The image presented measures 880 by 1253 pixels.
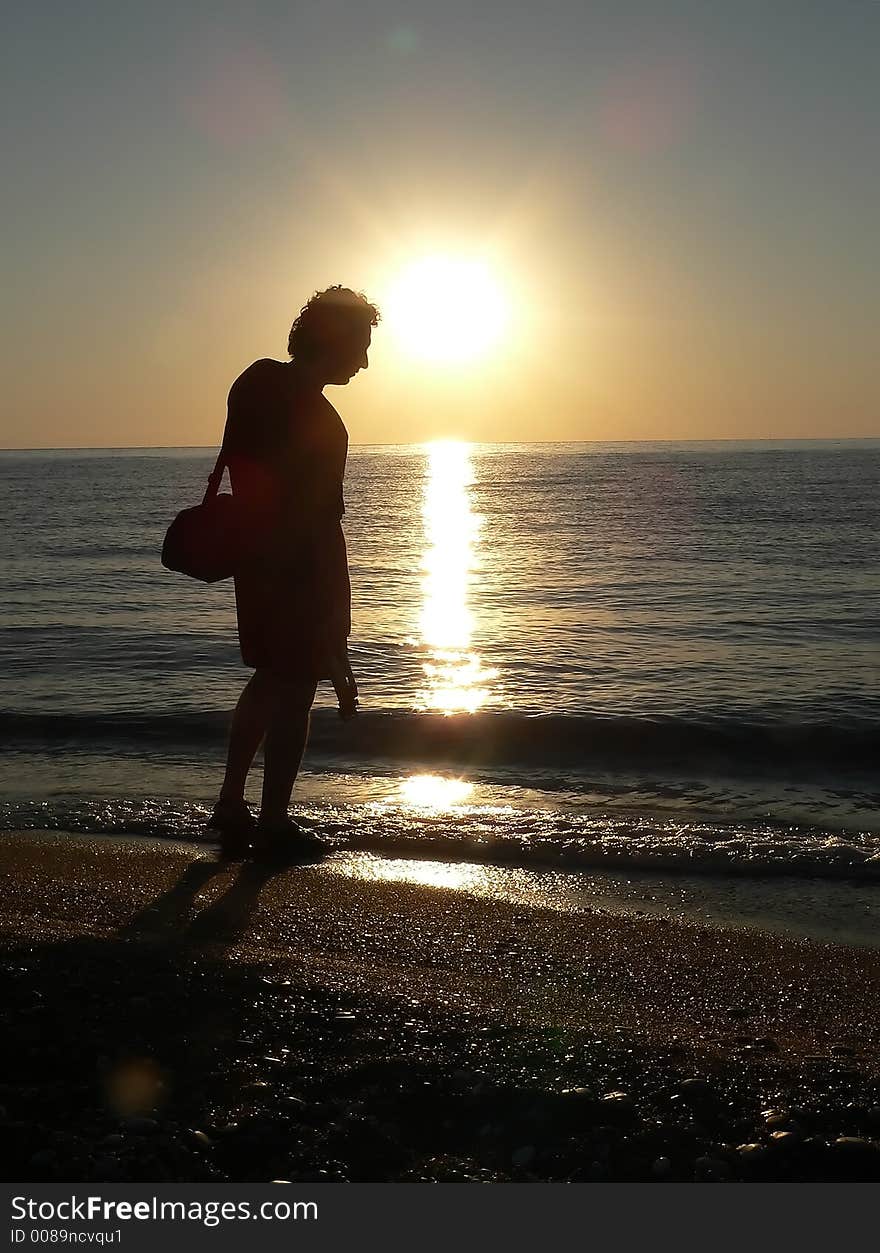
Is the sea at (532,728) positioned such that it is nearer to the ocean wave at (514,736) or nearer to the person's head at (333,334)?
the ocean wave at (514,736)

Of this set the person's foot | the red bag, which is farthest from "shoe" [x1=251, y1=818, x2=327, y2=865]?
the red bag

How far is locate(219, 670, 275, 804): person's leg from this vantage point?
13.8 feet

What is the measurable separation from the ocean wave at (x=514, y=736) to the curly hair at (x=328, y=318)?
9.50ft

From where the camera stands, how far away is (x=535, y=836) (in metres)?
4.80

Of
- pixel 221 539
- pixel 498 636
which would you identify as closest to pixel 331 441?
pixel 221 539

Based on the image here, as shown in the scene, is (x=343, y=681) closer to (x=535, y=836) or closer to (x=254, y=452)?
(x=254, y=452)

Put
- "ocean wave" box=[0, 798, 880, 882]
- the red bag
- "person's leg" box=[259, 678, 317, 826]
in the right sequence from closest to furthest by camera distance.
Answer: the red bag
"person's leg" box=[259, 678, 317, 826]
"ocean wave" box=[0, 798, 880, 882]

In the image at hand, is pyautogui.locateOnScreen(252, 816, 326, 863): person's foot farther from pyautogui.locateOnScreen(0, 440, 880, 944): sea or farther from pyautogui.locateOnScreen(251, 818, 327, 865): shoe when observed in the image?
pyautogui.locateOnScreen(0, 440, 880, 944): sea

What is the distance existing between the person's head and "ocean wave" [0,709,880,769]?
2.85m

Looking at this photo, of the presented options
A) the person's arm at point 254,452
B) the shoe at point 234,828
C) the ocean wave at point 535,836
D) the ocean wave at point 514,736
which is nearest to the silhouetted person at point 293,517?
the person's arm at point 254,452

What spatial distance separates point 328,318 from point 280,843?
1.98 metres

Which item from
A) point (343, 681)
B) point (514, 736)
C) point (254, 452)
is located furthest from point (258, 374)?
point (514, 736)

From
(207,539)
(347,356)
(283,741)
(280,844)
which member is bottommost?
(280,844)

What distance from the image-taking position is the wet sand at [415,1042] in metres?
2.11
